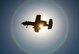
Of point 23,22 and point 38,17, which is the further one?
point 23,22

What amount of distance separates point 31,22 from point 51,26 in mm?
10298

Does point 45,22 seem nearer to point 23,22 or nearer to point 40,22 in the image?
point 40,22

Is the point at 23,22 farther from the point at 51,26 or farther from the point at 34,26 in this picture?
the point at 51,26

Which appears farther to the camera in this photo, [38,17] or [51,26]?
[51,26]

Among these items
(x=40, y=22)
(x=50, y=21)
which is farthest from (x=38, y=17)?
(x=50, y=21)

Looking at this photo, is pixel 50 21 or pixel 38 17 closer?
pixel 38 17

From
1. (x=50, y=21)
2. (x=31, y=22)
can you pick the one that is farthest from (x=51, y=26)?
(x=31, y=22)

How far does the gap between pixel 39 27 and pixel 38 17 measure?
649 cm

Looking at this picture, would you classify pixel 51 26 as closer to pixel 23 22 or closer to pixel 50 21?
pixel 50 21

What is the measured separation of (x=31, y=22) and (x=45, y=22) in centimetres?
655

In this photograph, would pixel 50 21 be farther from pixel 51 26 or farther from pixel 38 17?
pixel 38 17

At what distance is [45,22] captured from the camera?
344ft

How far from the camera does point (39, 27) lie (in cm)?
10581

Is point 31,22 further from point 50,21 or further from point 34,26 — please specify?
point 50,21
